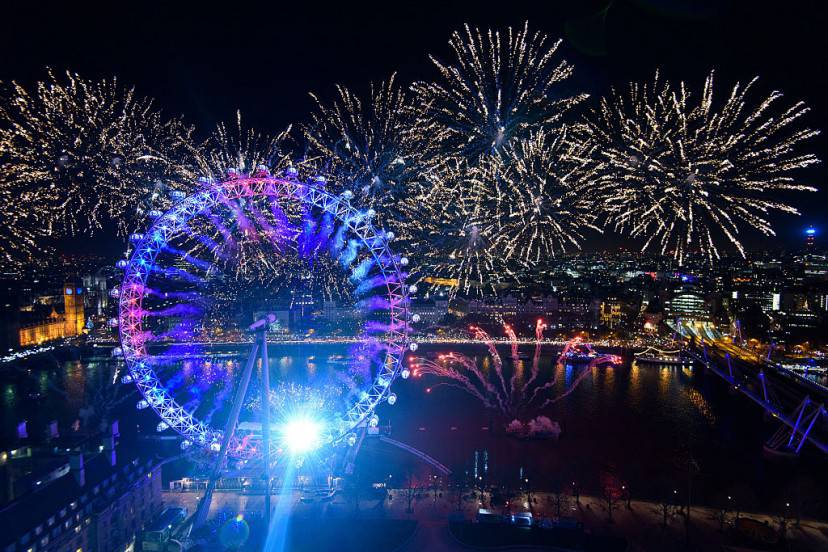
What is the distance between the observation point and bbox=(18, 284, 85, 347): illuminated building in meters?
24.6

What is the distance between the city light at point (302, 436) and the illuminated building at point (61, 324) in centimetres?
2095

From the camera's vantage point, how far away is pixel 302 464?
951 centimetres

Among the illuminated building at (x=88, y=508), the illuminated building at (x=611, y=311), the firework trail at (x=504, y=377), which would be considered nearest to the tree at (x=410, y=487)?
the illuminated building at (x=88, y=508)

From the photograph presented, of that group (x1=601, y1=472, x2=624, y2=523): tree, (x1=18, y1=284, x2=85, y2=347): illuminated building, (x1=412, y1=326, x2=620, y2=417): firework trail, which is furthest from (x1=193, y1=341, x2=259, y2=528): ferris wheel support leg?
(x1=18, y1=284, x2=85, y2=347): illuminated building

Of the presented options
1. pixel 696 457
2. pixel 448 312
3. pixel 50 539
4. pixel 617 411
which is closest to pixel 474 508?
pixel 50 539

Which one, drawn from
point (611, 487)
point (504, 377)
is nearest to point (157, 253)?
point (611, 487)

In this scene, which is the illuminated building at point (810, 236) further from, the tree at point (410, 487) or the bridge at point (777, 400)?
the tree at point (410, 487)

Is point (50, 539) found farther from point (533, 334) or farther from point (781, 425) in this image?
point (533, 334)

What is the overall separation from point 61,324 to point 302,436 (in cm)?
2449

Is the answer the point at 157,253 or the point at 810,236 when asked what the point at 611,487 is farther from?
the point at 810,236

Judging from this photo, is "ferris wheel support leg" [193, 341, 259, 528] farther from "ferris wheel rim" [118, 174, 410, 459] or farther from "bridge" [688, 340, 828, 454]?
"bridge" [688, 340, 828, 454]

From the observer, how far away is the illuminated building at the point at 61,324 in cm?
2456

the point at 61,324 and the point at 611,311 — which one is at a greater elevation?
the point at 61,324

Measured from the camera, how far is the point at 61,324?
2723cm
